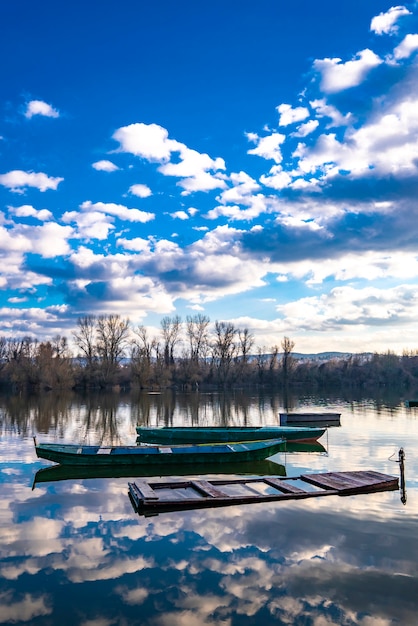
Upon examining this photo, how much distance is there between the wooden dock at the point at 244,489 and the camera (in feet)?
46.5

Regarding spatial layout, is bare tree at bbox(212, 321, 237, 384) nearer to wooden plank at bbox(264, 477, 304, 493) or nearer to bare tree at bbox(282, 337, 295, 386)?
bare tree at bbox(282, 337, 295, 386)

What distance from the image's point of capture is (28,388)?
88.8 metres

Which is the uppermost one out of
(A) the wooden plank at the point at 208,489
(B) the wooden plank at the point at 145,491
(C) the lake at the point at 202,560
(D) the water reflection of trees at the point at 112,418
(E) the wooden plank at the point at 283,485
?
(B) the wooden plank at the point at 145,491

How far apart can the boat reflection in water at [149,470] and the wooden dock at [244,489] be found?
2.52 m

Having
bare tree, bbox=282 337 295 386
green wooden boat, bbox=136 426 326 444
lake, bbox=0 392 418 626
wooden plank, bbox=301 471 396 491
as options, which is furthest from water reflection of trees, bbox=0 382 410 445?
bare tree, bbox=282 337 295 386

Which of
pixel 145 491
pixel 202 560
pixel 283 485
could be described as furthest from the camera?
pixel 283 485

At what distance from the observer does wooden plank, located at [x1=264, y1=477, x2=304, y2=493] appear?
51.3ft

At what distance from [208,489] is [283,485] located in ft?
8.21

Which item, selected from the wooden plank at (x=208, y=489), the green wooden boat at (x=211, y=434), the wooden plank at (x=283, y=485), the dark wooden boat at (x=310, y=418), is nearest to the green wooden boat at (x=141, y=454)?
the wooden plank at (x=208, y=489)

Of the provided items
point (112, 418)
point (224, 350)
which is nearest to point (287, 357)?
point (224, 350)

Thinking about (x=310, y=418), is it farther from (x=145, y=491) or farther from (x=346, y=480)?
(x=145, y=491)

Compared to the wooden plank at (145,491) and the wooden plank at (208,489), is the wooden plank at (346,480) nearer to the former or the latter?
the wooden plank at (208,489)

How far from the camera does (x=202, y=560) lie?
10445 mm

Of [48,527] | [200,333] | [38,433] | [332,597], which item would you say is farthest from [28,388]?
[332,597]
